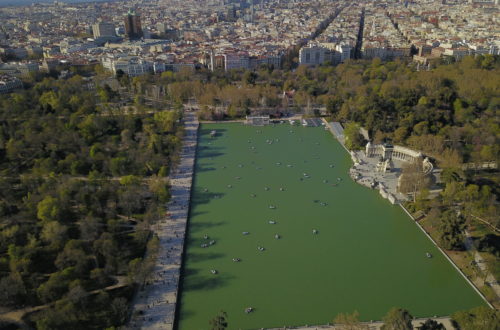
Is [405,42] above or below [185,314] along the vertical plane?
above

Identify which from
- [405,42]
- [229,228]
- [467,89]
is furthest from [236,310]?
[405,42]

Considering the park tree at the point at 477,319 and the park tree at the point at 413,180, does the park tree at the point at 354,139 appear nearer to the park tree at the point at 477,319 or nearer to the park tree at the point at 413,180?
the park tree at the point at 413,180

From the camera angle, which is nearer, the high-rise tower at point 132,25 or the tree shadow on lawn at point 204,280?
the tree shadow on lawn at point 204,280

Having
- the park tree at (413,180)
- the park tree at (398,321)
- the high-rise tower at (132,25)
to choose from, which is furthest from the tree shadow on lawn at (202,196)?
the high-rise tower at (132,25)

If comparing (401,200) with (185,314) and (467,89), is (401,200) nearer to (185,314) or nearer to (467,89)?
(185,314)

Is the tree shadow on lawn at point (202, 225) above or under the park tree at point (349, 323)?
under
